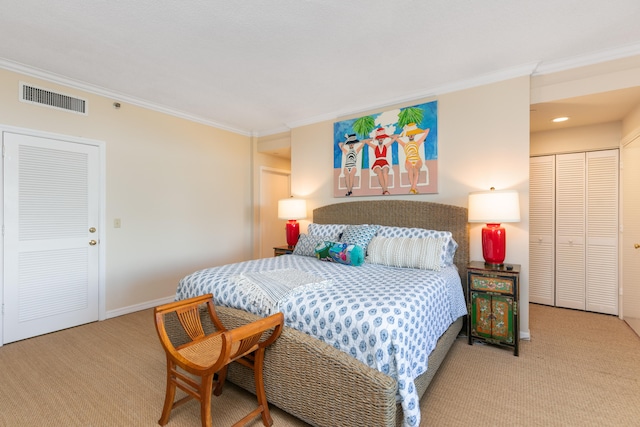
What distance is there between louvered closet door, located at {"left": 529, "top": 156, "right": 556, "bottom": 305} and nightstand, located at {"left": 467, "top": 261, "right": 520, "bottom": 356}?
4.89ft

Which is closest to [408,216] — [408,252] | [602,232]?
[408,252]

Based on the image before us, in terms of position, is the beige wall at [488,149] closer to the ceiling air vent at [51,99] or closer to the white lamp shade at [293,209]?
the white lamp shade at [293,209]

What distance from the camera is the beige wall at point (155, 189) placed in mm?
3256

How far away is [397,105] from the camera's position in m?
3.55

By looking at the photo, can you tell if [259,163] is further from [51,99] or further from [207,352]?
[207,352]

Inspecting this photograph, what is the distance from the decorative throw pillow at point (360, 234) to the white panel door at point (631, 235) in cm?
245

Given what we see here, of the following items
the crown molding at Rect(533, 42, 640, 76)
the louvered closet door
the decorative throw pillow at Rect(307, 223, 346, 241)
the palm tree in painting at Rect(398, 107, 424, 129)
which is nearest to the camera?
the crown molding at Rect(533, 42, 640, 76)

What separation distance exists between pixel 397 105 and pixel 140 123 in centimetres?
315

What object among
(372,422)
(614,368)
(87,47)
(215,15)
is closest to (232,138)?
Answer: (87,47)

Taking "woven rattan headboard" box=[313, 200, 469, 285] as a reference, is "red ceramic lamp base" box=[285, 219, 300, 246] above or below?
below

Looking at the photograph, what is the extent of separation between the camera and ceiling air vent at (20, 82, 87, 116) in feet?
9.44

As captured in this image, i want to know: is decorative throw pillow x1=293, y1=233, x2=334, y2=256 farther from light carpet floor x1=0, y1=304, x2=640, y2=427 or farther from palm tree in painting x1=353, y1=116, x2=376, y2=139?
light carpet floor x1=0, y1=304, x2=640, y2=427

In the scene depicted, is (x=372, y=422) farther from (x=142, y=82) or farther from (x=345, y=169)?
(x=142, y=82)

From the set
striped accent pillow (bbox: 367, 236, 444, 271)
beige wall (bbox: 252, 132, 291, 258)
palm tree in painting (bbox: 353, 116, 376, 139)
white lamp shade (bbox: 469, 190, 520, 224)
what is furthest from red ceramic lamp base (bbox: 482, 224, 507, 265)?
beige wall (bbox: 252, 132, 291, 258)
